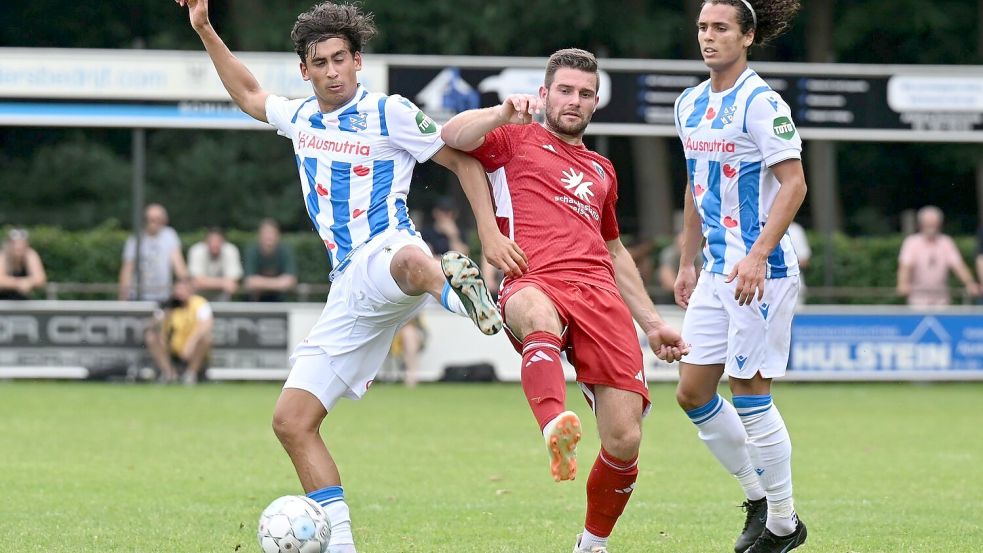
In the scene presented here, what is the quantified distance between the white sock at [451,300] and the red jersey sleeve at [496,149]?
0.68 metres

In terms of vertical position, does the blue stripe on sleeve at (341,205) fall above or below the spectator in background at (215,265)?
above

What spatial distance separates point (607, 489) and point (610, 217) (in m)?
1.19

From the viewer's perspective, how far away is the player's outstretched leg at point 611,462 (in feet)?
20.4

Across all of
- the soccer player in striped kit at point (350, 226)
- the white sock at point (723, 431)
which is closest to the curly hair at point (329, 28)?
the soccer player in striped kit at point (350, 226)

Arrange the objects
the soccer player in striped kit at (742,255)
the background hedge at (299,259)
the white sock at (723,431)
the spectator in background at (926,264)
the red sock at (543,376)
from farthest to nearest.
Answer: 1. the background hedge at (299,259)
2. the spectator in background at (926,264)
3. the white sock at (723,431)
4. the soccer player in striped kit at (742,255)
5. the red sock at (543,376)

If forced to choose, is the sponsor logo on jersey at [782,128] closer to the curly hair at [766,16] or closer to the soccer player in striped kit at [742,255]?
the soccer player in striped kit at [742,255]

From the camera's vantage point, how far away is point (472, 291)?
5.89 m

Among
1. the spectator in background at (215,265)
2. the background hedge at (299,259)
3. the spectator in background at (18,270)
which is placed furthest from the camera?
the background hedge at (299,259)

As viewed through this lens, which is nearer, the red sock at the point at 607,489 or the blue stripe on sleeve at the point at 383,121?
the red sock at the point at 607,489

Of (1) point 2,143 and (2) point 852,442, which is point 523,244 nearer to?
(2) point 852,442

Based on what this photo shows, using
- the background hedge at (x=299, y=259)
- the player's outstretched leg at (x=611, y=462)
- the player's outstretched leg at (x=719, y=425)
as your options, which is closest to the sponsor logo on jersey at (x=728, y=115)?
the player's outstretched leg at (x=719, y=425)

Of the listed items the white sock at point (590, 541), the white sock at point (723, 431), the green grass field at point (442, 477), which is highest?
the white sock at point (723, 431)

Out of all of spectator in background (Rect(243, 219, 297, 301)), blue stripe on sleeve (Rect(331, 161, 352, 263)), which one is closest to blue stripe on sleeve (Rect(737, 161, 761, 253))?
blue stripe on sleeve (Rect(331, 161, 352, 263))

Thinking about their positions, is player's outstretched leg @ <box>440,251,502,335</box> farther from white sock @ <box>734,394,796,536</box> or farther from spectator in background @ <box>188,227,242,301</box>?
spectator in background @ <box>188,227,242,301</box>
